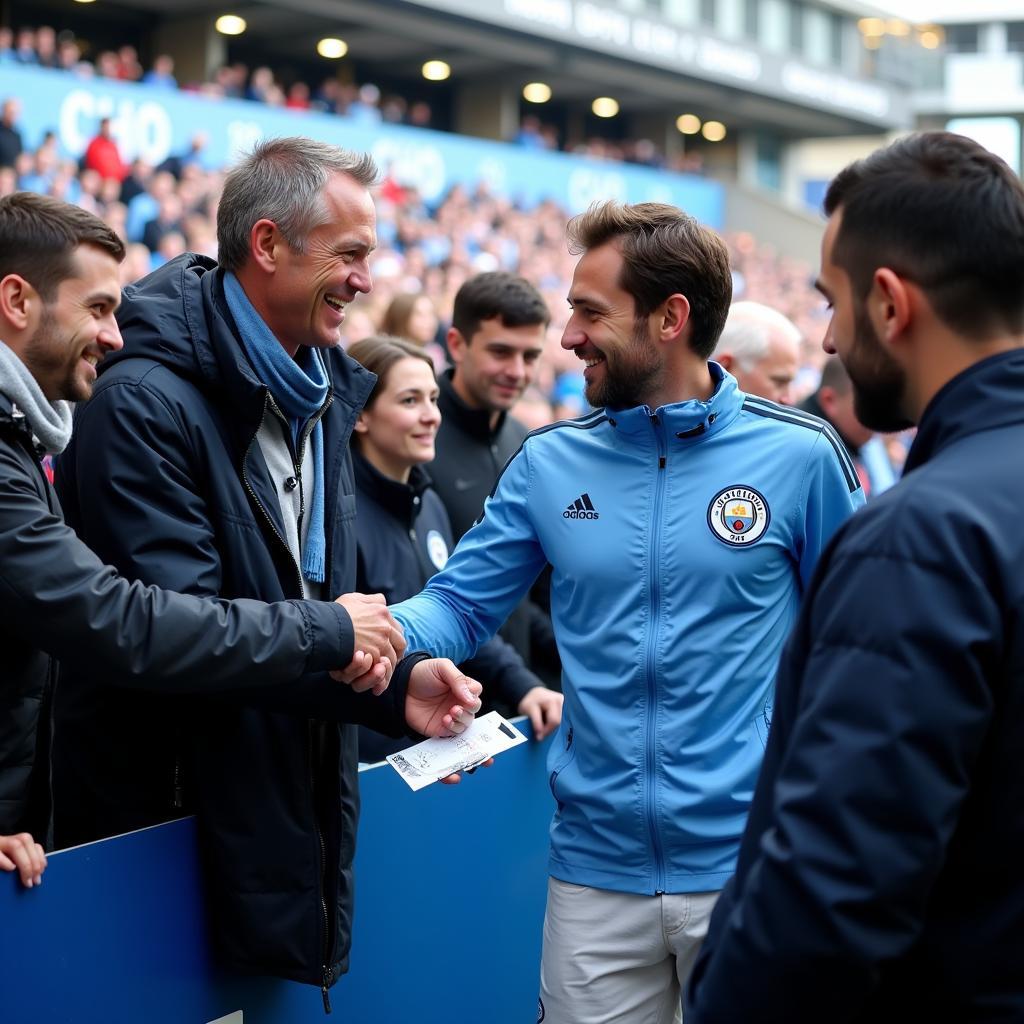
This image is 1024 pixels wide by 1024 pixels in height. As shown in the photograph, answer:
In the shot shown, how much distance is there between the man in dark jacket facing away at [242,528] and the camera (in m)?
2.50

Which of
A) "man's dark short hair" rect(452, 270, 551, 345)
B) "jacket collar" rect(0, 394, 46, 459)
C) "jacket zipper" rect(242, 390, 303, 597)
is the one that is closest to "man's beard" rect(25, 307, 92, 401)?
"jacket collar" rect(0, 394, 46, 459)

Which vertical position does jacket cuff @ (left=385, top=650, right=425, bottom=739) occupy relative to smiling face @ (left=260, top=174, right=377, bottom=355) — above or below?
below

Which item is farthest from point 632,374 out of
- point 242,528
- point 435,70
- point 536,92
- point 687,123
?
point 687,123

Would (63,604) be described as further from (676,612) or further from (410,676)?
(676,612)

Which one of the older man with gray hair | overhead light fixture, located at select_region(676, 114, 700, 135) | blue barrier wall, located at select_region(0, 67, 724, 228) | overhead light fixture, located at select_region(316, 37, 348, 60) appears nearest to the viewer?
the older man with gray hair

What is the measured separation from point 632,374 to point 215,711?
1051 millimetres

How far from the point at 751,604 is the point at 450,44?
2458 centimetres

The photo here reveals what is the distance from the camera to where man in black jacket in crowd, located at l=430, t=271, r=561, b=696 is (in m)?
4.55

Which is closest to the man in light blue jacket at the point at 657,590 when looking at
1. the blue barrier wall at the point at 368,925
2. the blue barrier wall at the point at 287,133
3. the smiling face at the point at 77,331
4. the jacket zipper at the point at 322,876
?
the jacket zipper at the point at 322,876

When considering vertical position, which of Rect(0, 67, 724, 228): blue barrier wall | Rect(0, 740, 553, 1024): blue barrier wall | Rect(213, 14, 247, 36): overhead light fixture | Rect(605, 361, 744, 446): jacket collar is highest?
Rect(213, 14, 247, 36): overhead light fixture

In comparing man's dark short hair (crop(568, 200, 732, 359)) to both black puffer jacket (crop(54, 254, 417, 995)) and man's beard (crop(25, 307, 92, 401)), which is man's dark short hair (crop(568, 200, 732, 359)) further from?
man's beard (crop(25, 307, 92, 401))

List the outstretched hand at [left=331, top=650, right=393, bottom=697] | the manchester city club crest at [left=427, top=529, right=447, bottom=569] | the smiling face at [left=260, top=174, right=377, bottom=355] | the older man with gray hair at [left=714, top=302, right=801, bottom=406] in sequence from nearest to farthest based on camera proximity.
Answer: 1. the outstretched hand at [left=331, top=650, right=393, bottom=697]
2. the smiling face at [left=260, top=174, right=377, bottom=355]
3. the manchester city club crest at [left=427, top=529, right=447, bottom=569]
4. the older man with gray hair at [left=714, top=302, right=801, bottom=406]

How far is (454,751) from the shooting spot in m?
2.71

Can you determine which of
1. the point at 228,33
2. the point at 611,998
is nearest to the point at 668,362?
the point at 611,998
